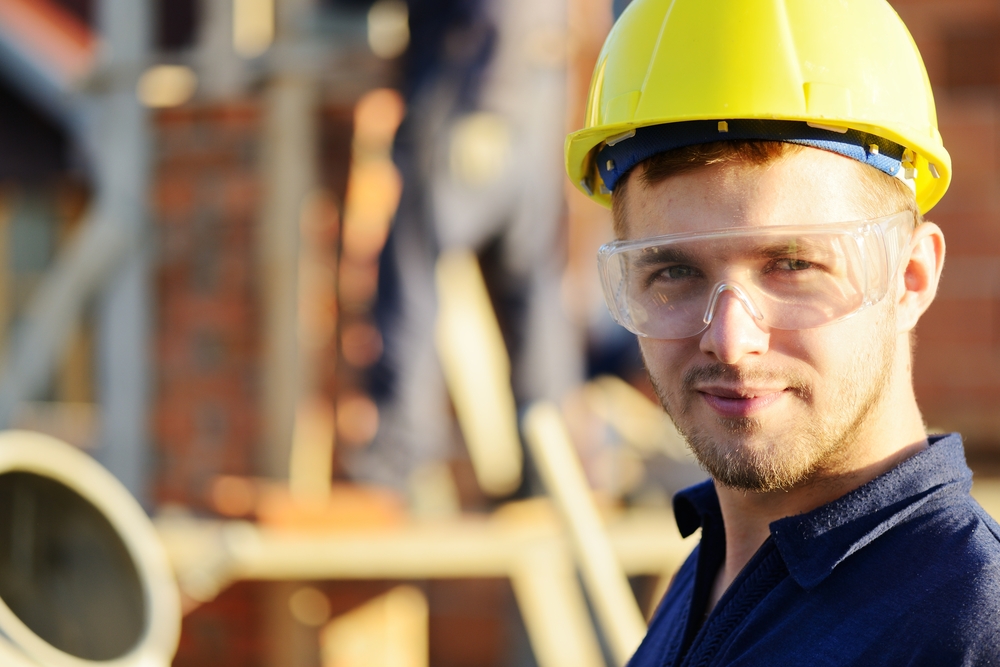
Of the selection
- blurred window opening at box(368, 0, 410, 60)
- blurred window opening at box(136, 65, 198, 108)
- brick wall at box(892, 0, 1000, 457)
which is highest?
blurred window opening at box(368, 0, 410, 60)

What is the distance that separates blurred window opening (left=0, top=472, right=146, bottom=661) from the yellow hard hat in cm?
114

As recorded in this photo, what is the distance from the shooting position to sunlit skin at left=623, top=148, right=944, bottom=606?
1.14m

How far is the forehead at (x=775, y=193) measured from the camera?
3.74 ft

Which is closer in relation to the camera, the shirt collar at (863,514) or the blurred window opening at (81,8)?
the shirt collar at (863,514)

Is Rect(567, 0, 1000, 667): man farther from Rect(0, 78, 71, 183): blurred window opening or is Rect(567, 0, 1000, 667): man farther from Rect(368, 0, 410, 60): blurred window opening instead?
Rect(0, 78, 71, 183): blurred window opening

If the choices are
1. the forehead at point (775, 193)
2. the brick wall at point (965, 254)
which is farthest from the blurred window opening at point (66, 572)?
the brick wall at point (965, 254)

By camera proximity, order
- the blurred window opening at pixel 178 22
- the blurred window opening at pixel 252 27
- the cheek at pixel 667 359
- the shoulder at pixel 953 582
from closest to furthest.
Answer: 1. the shoulder at pixel 953 582
2. the cheek at pixel 667 359
3. the blurred window opening at pixel 252 27
4. the blurred window opening at pixel 178 22

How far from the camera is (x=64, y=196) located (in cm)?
439

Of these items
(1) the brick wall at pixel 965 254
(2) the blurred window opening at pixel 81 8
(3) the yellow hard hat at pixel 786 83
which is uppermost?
(2) the blurred window opening at pixel 81 8

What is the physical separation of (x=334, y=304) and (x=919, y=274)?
2.54 meters

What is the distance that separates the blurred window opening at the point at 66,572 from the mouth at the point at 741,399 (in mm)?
1070

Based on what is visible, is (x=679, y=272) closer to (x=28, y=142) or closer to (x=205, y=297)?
(x=205, y=297)

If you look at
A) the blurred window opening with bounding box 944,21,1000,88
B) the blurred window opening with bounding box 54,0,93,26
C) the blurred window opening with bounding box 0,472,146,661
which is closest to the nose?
the blurred window opening with bounding box 0,472,146,661

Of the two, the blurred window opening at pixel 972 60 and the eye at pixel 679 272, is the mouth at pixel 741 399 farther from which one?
the blurred window opening at pixel 972 60
